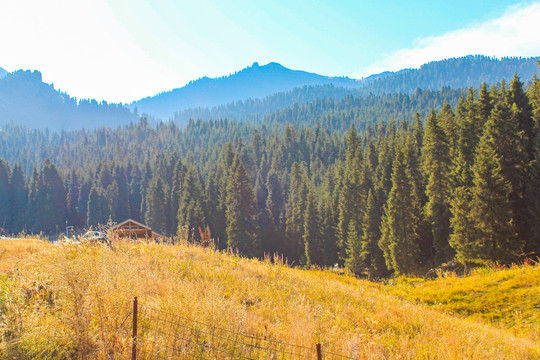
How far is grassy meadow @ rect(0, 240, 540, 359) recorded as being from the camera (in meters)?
4.35

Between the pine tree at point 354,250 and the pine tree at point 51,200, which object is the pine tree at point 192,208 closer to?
the pine tree at point 354,250

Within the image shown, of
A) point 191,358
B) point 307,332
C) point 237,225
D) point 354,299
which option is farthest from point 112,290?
point 237,225

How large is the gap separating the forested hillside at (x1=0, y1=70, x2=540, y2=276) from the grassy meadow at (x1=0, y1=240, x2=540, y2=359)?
409 centimetres

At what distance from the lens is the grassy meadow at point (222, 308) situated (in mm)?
4352

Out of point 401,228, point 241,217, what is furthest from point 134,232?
point 241,217

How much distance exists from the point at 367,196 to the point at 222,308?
39.6m

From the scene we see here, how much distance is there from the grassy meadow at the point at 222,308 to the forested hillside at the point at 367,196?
13.4ft

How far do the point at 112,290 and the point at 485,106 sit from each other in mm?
35199

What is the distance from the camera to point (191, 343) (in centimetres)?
463

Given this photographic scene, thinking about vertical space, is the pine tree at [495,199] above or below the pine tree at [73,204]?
above

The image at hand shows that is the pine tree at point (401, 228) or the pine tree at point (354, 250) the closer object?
the pine tree at point (401, 228)

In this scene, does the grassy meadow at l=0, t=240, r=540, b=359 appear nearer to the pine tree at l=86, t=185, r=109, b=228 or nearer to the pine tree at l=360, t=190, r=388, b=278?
the pine tree at l=360, t=190, r=388, b=278

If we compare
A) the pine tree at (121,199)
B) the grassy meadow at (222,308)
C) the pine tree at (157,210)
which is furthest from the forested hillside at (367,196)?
the grassy meadow at (222,308)

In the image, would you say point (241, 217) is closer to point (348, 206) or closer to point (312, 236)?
point (312, 236)
